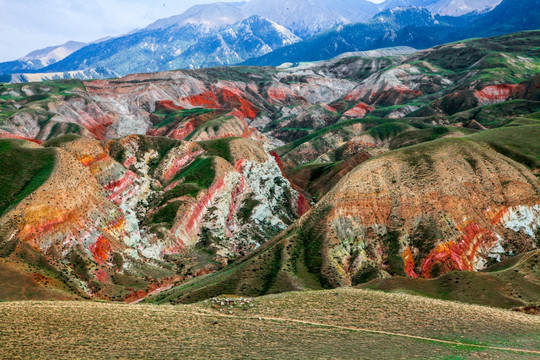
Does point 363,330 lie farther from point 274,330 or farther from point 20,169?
point 20,169

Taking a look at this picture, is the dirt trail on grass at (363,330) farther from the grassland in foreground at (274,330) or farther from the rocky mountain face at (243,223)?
the rocky mountain face at (243,223)

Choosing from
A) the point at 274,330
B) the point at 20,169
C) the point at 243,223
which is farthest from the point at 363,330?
the point at 20,169

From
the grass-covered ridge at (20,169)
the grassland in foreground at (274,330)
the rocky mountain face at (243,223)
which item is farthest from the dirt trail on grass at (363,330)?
the grass-covered ridge at (20,169)

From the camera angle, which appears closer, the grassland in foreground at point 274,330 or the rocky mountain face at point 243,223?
the grassland in foreground at point 274,330

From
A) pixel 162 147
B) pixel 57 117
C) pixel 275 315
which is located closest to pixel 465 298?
pixel 275 315

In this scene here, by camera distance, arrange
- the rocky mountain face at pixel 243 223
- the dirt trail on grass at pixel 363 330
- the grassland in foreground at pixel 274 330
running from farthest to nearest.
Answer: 1. the rocky mountain face at pixel 243 223
2. the dirt trail on grass at pixel 363 330
3. the grassland in foreground at pixel 274 330

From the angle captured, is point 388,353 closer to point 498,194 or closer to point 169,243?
point 498,194
